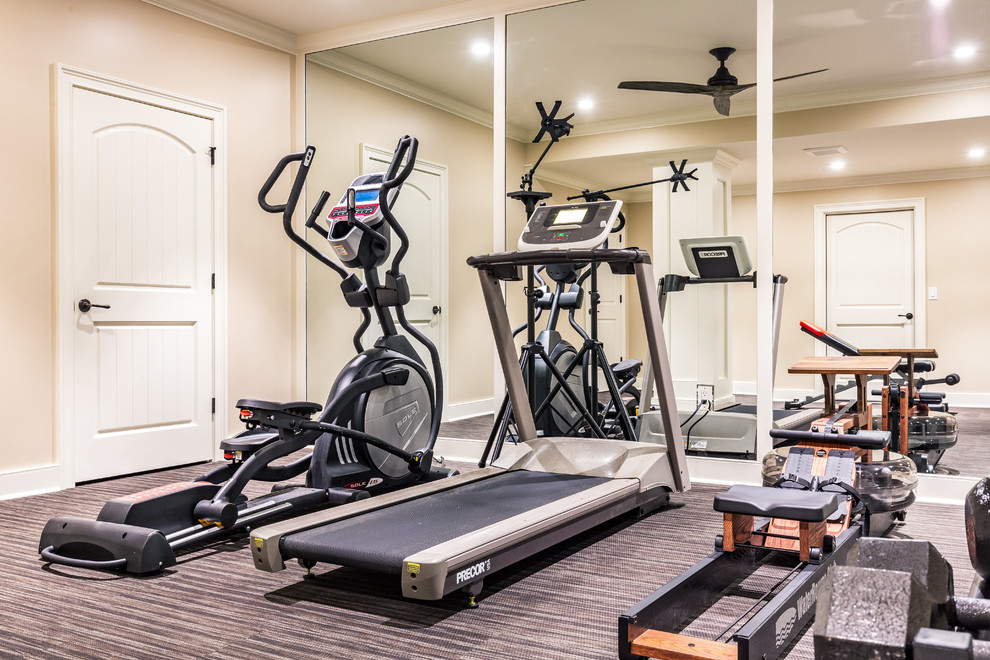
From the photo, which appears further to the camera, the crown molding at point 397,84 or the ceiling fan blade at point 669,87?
the crown molding at point 397,84

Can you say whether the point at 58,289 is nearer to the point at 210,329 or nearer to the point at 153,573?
Result: the point at 210,329

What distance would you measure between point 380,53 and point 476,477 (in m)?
3.47

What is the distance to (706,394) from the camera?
4574 millimetres

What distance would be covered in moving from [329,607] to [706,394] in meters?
2.76

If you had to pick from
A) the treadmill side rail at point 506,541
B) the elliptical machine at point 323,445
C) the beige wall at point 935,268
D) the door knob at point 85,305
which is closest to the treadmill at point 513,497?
the treadmill side rail at point 506,541

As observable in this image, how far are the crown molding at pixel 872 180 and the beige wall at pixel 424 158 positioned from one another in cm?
187

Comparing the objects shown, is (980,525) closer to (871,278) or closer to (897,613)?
(897,613)

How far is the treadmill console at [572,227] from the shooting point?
11.4 feet

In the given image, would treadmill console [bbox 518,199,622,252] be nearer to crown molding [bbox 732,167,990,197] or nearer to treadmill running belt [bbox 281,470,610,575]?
treadmill running belt [bbox 281,470,610,575]

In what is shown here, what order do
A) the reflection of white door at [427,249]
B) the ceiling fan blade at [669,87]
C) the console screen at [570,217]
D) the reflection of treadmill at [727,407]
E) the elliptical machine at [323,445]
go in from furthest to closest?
the reflection of white door at [427,249] < the ceiling fan blade at [669,87] < the reflection of treadmill at [727,407] < the console screen at [570,217] < the elliptical machine at [323,445]

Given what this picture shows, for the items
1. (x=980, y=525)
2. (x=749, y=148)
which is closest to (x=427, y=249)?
(x=749, y=148)

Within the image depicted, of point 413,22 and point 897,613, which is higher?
point 413,22

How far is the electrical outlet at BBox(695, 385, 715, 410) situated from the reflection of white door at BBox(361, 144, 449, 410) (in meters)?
1.92

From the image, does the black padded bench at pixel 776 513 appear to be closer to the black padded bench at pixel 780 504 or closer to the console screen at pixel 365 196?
the black padded bench at pixel 780 504
